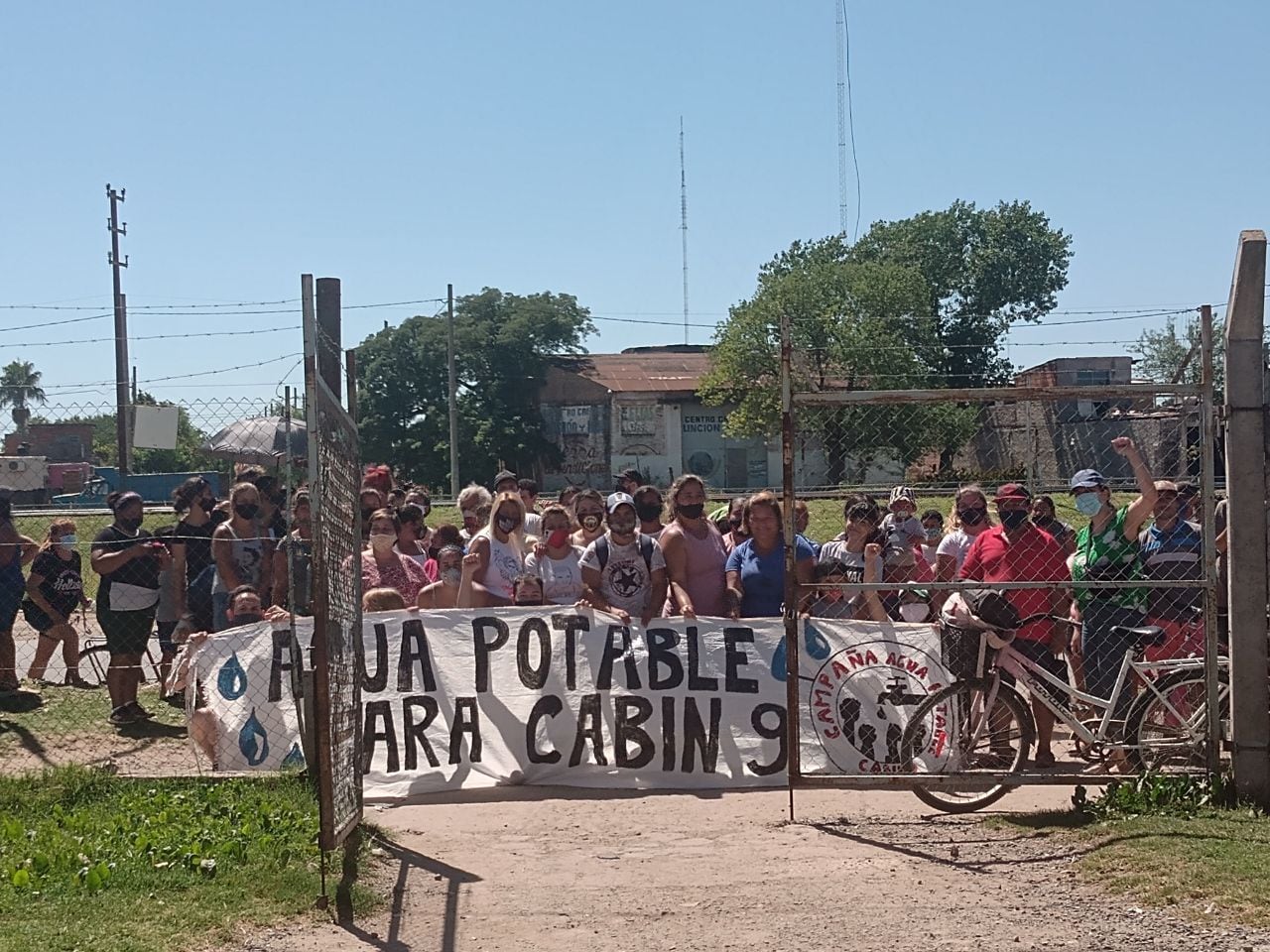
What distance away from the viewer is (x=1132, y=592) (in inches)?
354

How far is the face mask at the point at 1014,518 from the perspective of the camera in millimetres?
8977

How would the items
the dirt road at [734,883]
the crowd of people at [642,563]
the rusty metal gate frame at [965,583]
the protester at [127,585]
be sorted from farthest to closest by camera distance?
the protester at [127,585] → the crowd of people at [642,563] → the rusty metal gate frame at [965,583] → the dirt road at [734,883]

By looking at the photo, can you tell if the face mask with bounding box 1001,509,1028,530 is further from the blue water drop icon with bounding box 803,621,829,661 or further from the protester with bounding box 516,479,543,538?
the protester with bounding box 516,479,543,538

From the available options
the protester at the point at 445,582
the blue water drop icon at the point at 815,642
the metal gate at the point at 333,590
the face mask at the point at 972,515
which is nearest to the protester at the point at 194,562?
the protester at the point at 445,582

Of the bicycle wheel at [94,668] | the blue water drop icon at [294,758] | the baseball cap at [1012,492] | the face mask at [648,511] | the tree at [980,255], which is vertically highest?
the tree at [980,255]

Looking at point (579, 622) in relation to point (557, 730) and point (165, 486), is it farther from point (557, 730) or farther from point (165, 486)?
point (165, 486)

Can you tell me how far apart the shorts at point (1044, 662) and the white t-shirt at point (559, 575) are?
2894 mm

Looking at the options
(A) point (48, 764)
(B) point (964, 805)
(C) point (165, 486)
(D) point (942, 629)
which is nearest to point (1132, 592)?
(D) point (942, 629)

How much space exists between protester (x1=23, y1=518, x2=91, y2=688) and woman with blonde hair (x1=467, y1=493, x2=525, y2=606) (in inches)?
146

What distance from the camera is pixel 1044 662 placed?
872cm

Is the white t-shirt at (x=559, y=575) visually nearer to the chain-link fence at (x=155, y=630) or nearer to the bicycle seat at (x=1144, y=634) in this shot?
the chain-link fence at (x=155, y=630)

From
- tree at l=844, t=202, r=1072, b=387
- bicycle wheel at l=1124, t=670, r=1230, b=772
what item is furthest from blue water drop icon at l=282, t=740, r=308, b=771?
tree at l=844, t=202, r=1072, b=387

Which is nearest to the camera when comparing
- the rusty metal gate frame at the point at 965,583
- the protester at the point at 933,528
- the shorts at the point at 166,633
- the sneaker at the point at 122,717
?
the rusty metal gate frame at the point at 965,583

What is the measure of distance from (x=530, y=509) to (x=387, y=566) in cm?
293
